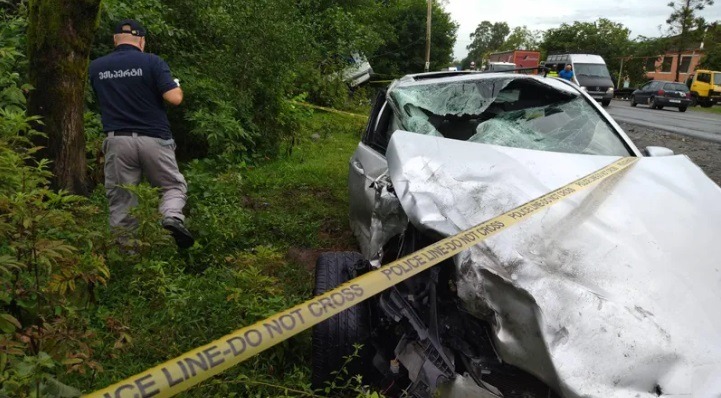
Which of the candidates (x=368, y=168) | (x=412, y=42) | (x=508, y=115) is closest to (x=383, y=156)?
(x=368, y=168)

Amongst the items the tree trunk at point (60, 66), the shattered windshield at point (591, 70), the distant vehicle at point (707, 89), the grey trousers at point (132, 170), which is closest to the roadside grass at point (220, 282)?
the grey trousers at point (132, 170)

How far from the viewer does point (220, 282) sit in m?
3.55

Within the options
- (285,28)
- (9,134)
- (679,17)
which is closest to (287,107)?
(285,28)

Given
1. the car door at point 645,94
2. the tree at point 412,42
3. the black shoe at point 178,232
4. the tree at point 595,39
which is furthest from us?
the tree at point 595,39

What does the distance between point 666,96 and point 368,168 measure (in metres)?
24.9

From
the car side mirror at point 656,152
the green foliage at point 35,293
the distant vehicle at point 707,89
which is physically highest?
the car side mirror at point 656,152

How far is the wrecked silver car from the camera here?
181 centimetres

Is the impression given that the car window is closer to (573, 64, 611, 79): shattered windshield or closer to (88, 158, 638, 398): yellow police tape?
(573, 64, 611, 79): shattered windshield

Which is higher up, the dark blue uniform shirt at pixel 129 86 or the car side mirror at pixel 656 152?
the dark blue uniform shirt at pixel 129 86

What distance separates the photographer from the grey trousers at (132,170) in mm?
3949

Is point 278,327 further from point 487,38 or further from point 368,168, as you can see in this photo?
point 487,38

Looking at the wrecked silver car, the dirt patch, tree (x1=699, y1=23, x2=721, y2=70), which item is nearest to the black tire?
the wrecked silver car

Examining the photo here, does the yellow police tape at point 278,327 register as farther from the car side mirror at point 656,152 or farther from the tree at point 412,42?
the tree at point 412,42

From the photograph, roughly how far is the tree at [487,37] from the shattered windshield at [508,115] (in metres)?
116
